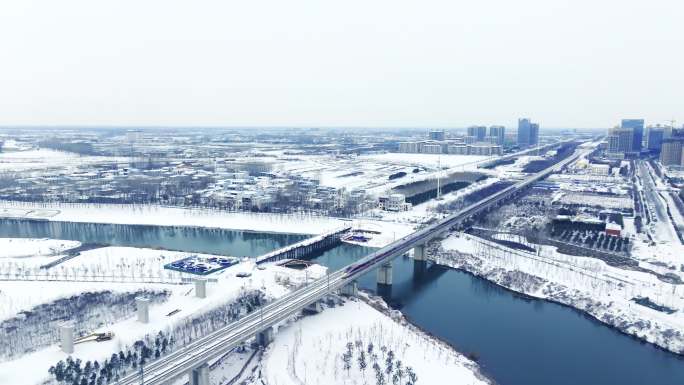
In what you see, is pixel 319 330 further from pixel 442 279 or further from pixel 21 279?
pixel 21 279

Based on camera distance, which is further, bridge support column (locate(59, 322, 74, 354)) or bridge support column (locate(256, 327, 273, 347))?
bridge support column (locate(256, 327, 273, 347))

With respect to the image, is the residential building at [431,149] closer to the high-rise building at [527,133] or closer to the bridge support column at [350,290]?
the high-rise building at [527,133]

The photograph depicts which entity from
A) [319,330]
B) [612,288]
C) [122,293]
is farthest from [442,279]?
[122,293]

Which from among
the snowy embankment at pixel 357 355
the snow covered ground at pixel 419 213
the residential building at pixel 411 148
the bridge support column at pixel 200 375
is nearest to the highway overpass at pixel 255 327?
the bridge support column at pixel 200 375

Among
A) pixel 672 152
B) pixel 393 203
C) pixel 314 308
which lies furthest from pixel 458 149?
pixel 314 308

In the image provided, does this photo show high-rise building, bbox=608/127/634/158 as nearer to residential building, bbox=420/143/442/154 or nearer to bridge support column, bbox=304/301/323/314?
residential building, bbox=420/143/442/154

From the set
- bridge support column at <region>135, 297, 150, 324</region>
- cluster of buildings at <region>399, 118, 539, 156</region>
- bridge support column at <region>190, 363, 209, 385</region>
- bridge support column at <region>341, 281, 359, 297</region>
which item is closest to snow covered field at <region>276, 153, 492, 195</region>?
cluster of buildings at <region>399, 118, 539, 156</region>

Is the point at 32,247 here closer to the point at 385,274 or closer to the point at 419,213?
the point at 385,274
